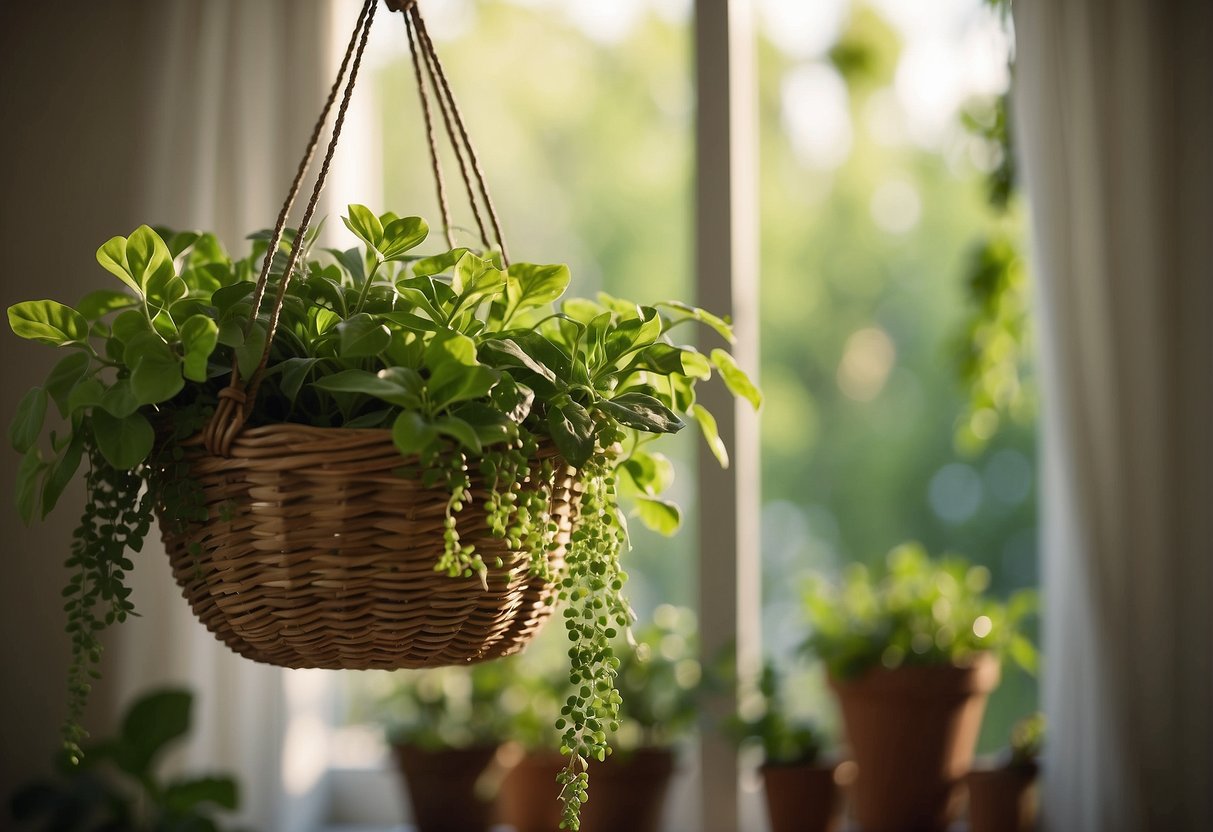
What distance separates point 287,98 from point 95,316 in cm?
83

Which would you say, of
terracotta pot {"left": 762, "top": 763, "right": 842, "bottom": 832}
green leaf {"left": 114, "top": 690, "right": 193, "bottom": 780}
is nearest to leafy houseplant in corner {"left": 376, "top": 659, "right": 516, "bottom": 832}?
green leaf {"left": 114, "top": 690, "right": 193, "bottom": 780}

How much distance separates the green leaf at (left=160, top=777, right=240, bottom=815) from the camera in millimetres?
1414

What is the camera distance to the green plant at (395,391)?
2.11 ft

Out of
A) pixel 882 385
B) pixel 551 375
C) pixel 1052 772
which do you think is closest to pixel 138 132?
pixel 551 375

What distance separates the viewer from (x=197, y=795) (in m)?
1.42

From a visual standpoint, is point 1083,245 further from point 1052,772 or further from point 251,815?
point 251,815

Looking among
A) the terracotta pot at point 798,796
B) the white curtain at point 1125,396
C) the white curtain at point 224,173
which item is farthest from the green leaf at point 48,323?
the white curtain at point 1125,396

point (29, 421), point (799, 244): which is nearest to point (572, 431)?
point (29, 421)

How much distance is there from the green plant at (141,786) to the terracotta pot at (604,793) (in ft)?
1.43

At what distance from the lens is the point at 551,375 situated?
708 mm

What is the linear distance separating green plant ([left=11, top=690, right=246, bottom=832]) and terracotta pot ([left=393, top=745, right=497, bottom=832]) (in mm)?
280

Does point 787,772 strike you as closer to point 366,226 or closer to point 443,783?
point 443,783

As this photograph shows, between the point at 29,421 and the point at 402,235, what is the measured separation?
293 mm

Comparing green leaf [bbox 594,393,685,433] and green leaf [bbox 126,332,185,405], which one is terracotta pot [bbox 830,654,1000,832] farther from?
green leaf [bbox 126,332,185,405]
